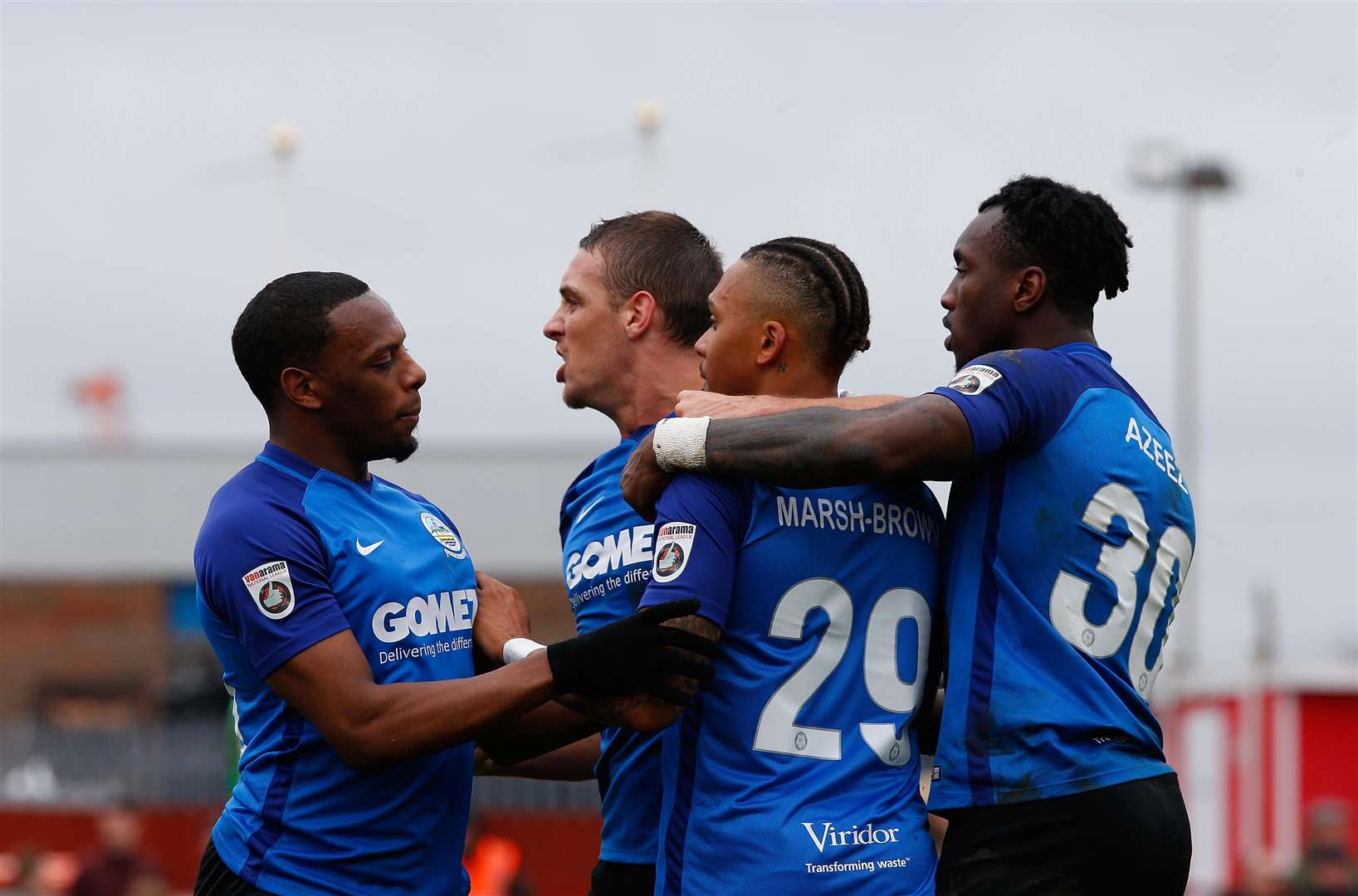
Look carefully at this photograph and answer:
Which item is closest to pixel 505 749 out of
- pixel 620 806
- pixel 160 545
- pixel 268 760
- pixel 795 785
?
pixel 620 806

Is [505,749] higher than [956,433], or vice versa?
[956,433]

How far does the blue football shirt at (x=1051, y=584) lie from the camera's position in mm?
3826

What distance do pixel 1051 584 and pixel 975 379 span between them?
1.67 feet

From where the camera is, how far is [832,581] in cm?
380

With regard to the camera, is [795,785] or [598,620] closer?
[795,785]

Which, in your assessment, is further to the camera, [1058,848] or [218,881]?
[218,881]

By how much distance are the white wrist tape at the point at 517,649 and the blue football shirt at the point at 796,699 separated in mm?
600

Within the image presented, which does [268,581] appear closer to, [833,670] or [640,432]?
[640,432]

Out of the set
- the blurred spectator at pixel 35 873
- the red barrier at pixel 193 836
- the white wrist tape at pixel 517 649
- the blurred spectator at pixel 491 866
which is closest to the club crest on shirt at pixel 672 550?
the white wrist tape at pixel 517 649

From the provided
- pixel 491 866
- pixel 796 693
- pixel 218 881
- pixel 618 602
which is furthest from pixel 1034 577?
pixel 491 866

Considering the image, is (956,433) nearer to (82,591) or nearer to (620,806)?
(620,806)

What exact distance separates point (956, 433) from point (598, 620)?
1.32 meters

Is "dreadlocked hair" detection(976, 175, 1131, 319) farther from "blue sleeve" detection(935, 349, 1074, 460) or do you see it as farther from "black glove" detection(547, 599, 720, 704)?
"black glove" detection(547, 599, 720, 704)

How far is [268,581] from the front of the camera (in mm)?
4156
